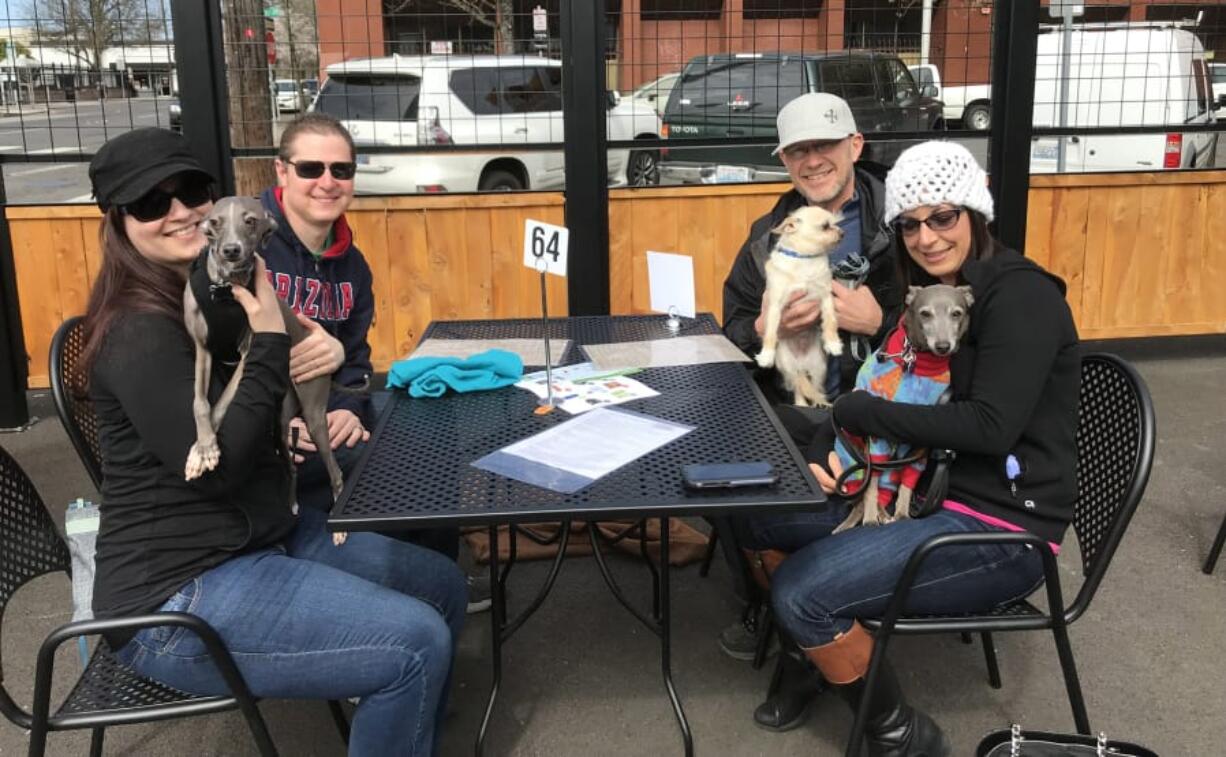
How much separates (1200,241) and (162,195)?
5.91m

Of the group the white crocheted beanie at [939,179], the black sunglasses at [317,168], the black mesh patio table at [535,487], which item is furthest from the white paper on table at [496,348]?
the white crocheted beanie at [939,179]

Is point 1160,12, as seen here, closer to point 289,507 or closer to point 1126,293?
point 1126,293

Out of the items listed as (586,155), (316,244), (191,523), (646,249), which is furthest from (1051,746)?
(646,249)

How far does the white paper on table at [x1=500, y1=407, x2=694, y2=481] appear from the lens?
7.14 ft

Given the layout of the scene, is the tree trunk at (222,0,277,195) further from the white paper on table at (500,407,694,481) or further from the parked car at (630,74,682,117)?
the white paper on table at (500,407,694,481)

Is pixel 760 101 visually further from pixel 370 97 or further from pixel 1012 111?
pixel 370 97

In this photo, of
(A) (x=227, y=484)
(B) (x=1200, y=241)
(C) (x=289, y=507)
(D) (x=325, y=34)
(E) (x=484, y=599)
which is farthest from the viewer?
(B) (x=1200, y=241)

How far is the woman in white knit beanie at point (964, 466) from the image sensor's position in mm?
2160

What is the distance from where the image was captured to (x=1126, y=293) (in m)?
5.92

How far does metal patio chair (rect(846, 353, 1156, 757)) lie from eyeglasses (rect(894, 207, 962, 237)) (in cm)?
54

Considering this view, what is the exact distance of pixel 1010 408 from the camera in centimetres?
213

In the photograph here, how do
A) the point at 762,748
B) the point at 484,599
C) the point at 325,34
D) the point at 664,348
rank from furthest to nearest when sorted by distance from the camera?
the point at 325,34
the point at 484,599
the point at 664,348
the point at 762,748

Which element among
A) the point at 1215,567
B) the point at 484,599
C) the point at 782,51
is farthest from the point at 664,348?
the point at 782,51

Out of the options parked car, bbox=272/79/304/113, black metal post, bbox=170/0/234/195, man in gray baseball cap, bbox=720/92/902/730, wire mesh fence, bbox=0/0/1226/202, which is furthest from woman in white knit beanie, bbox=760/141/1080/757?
parked car, bbox=272/79/304/113
